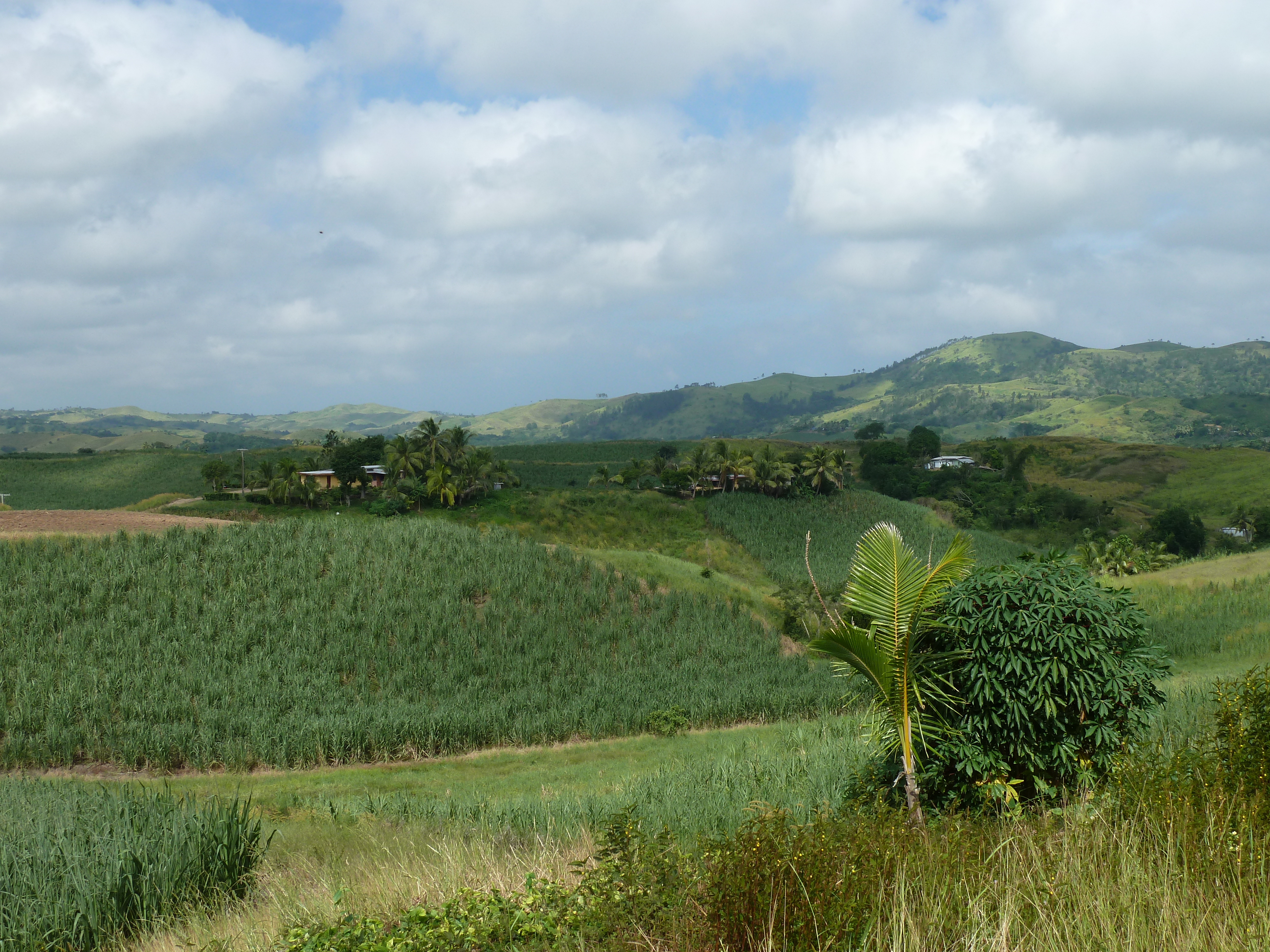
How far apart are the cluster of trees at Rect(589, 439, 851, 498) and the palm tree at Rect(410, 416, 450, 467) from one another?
20.5m

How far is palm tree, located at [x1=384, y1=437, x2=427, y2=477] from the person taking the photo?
223 feet

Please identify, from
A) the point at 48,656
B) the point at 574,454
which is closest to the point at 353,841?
the point at 48,656

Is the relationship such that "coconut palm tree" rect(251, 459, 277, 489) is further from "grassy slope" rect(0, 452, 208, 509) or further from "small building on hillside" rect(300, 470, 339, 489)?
"grassy slope" rect(0, 452, 208, 509)

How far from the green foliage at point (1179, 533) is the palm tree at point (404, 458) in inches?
3009

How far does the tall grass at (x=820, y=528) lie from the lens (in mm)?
61044

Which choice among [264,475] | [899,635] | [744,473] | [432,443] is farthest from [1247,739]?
[264,475]

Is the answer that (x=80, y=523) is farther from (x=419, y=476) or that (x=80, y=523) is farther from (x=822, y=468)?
(x=822, y=468)

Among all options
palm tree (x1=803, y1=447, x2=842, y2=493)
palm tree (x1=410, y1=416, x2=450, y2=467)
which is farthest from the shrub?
palm tree (x1=803, y1=447, x2=842, y2=493)

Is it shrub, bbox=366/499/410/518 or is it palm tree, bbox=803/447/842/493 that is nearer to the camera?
shrub, bbox=366/499/410/518

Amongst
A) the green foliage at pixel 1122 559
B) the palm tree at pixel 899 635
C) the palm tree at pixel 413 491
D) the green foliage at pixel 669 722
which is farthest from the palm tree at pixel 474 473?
the palm tree at pixel 899 635

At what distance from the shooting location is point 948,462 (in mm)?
125125

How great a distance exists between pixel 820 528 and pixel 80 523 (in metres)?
56.4

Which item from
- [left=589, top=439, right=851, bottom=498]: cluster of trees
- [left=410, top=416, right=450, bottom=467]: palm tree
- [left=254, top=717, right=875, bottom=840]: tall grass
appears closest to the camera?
[left=254, top=717, right=875, bottom=840]: tall grass

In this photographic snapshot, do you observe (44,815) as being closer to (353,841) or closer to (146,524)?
(353,841)
